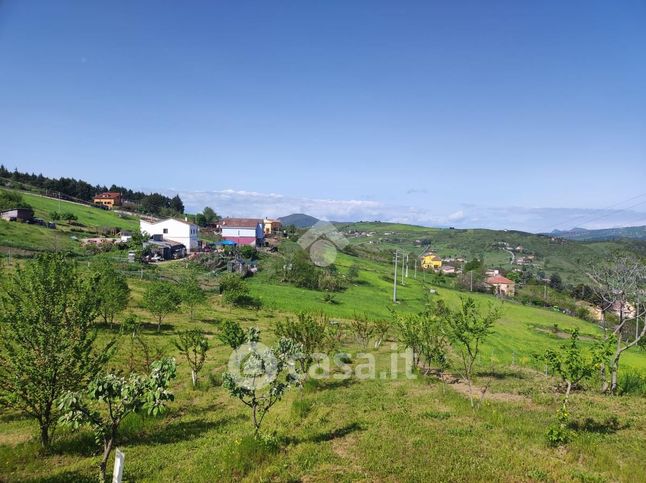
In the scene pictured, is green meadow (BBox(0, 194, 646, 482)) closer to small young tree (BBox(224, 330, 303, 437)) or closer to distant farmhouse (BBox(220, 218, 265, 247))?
small young tree (BBox(224, 330, 303, 437))

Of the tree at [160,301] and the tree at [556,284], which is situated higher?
the tree at [160,301]

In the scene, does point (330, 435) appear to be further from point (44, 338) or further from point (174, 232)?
point (174, 232)

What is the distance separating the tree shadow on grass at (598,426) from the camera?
598 inches

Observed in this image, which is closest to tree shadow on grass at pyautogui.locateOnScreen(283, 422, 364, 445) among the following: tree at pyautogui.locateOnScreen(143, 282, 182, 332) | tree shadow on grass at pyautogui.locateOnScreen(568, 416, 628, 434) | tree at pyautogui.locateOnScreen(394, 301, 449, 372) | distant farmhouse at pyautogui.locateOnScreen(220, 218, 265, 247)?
tree shadow on grass at pyautogui.locateOnScreen(568, 416, 628, 434)

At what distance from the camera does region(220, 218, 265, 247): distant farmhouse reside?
4542 inches

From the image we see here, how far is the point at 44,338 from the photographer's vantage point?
42.8 ft

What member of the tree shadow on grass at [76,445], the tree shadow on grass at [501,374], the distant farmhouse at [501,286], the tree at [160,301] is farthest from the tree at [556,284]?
the tree shadow on grass at [76,445]

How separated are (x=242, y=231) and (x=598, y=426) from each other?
107487 millimetres

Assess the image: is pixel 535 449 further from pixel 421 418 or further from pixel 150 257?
pixel 150 257

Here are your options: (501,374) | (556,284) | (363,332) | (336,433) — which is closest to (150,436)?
(336,433)

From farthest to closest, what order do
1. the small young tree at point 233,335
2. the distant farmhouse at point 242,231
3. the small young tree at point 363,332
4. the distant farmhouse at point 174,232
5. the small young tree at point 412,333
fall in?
the distant farmhouse at point 242,231, the distant farmhouse at point 174,232, the small young tree at point 363,332, the small young tree at point 233,335, the small young tree at point 412,333

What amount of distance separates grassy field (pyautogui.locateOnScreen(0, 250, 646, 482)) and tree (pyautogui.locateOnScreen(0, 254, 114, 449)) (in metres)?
1.99

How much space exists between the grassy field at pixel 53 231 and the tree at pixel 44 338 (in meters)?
53.0

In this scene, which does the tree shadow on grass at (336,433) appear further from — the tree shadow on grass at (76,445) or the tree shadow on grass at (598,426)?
the tree shadow on grass at (598,426)
